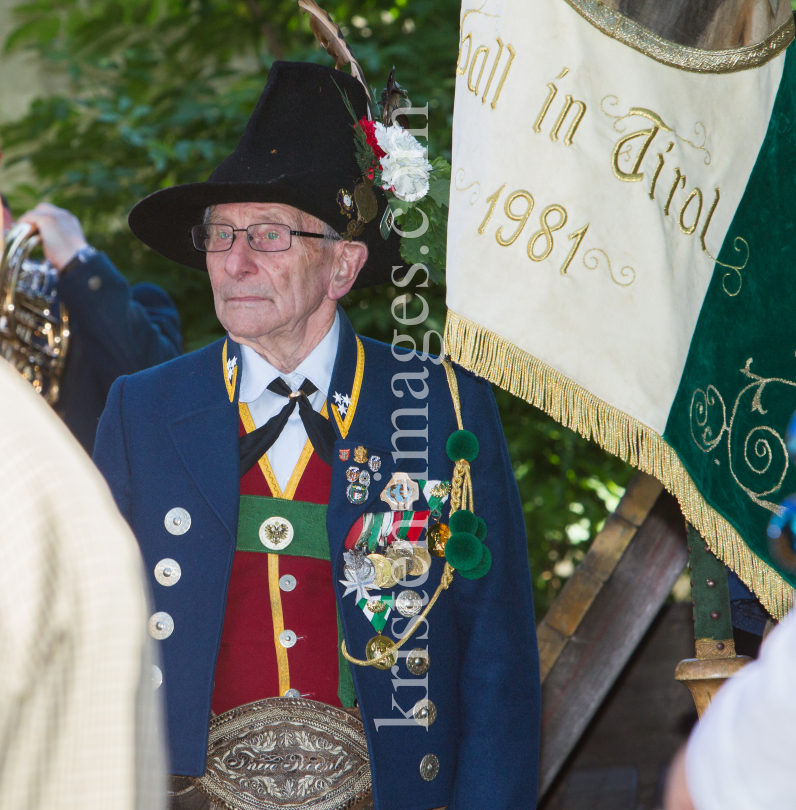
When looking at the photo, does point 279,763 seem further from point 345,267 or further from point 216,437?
point 345,267

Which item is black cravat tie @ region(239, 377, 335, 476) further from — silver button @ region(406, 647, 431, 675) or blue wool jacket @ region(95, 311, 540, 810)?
silver button @ region(406, 647, 431, 675)

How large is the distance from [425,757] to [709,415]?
35.8 inches

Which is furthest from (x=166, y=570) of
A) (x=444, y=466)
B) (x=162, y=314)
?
(x=162, y=314)

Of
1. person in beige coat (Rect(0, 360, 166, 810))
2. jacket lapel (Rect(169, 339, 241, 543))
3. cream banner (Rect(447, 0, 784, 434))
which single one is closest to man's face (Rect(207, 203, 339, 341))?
jacket lapel (Rect(169, 339, 241, 543))

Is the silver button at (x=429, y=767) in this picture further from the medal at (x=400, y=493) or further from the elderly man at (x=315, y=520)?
the medal at (x=400, y=493)

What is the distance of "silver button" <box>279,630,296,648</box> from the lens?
219 cm

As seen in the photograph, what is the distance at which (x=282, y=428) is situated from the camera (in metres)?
2.35

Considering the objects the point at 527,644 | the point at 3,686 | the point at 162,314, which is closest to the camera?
the point at 3,686

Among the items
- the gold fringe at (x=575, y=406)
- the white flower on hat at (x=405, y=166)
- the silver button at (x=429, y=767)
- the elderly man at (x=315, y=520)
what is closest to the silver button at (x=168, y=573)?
the elderly man at (x=315, y=520)

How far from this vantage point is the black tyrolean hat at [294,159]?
91.4 inches

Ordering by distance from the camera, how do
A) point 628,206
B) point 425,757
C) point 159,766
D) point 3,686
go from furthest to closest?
point 425,757, point 628,206, point 159,766, point 3,686

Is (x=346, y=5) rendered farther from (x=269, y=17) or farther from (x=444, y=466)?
(x=444, y=466)

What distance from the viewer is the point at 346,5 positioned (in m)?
4.50

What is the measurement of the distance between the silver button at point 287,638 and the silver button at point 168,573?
0.25m
